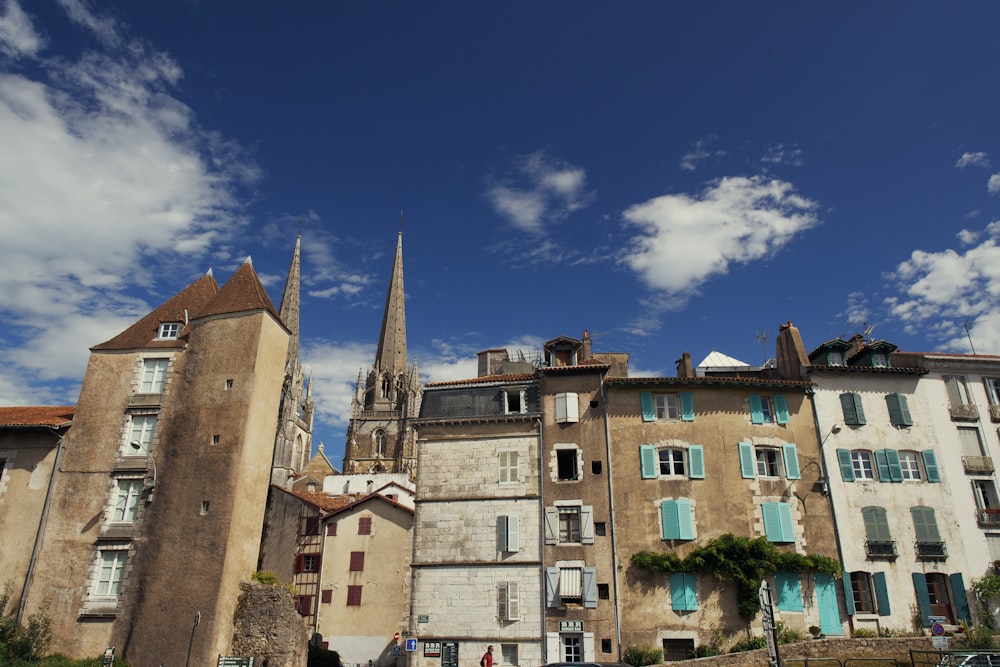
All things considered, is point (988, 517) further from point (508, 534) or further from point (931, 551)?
point (508, 534)

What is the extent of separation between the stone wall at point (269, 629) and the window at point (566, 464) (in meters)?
10.6

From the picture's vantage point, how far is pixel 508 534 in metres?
24.2

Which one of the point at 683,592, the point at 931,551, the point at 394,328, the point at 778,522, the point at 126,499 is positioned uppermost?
the point at 394,328

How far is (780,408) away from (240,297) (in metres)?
21.8

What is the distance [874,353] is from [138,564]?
28.9 m

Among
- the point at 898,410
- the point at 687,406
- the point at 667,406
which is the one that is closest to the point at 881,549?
the point at 898,410

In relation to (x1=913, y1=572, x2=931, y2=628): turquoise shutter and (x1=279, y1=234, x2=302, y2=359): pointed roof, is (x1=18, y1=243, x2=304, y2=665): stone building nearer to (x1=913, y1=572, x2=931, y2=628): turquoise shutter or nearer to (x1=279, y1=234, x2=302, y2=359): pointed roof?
(x1=913, y1=572, x2=931, y2=628): turquoise shutter

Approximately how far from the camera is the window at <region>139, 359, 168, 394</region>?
25469mm

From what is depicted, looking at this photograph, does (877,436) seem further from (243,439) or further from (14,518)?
(14,518)

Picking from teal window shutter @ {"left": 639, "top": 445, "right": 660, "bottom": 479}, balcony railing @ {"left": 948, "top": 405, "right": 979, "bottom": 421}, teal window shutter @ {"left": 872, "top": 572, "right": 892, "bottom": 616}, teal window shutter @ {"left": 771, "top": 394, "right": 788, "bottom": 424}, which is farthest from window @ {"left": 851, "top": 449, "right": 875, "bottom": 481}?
teal window shutter @ {"left": 639, "top": 445, "right": 660, "bottom": 479}

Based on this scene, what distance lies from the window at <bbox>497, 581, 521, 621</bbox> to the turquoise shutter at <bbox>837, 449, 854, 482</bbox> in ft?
42.7

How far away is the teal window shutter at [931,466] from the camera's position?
81.9 feet

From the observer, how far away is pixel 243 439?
2328cm

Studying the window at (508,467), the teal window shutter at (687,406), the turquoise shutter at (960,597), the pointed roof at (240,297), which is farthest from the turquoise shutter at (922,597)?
the pointed roof at (240,297)
